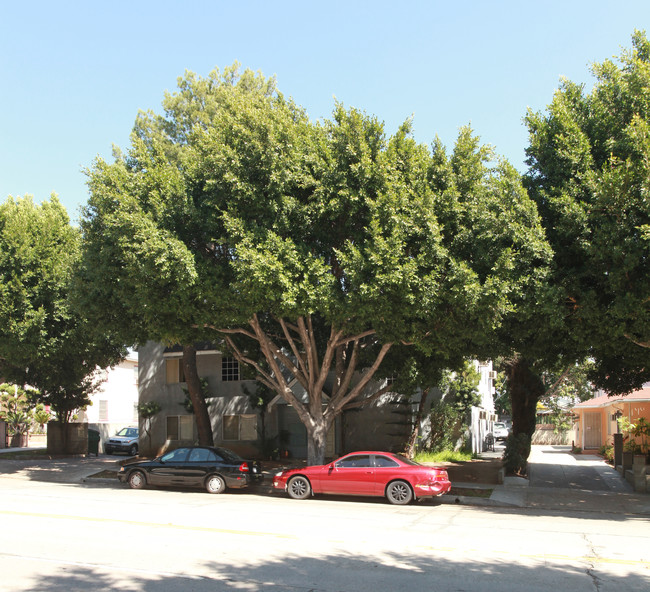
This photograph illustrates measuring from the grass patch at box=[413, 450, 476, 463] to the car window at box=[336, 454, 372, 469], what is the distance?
9.94 meters

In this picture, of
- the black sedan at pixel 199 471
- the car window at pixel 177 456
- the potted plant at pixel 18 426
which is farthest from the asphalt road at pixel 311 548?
the potted plant at pixel 18 426

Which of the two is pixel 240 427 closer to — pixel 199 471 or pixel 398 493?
pixel 199 471

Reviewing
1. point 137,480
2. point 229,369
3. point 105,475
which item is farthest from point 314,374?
point 229,369

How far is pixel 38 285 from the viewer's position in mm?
23078

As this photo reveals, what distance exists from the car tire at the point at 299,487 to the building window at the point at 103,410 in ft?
111

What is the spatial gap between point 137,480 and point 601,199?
15530mm

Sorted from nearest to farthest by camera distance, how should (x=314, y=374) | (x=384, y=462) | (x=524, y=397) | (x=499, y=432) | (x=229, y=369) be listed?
1. (x=384, y=462)
2. (x=314, y=374)
3. (x=524, y=397)
4. (x=229, y=369)
5. (x=499, y=432)

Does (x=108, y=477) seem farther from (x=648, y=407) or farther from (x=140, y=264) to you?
(x=648, y=407)

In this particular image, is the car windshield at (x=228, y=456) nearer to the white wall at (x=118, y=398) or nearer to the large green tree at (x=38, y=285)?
the large green tree at (x=38, y=285)

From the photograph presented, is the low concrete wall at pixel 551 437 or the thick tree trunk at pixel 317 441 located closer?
the thick tree trunk at pixel 317 441

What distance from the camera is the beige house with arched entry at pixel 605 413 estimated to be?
26.9 metres

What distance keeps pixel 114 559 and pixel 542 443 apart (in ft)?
143

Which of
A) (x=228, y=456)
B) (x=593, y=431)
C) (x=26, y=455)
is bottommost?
(x=26, y=455)

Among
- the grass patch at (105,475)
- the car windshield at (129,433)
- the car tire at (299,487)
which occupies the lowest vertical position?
the grass patch at (105,475)
